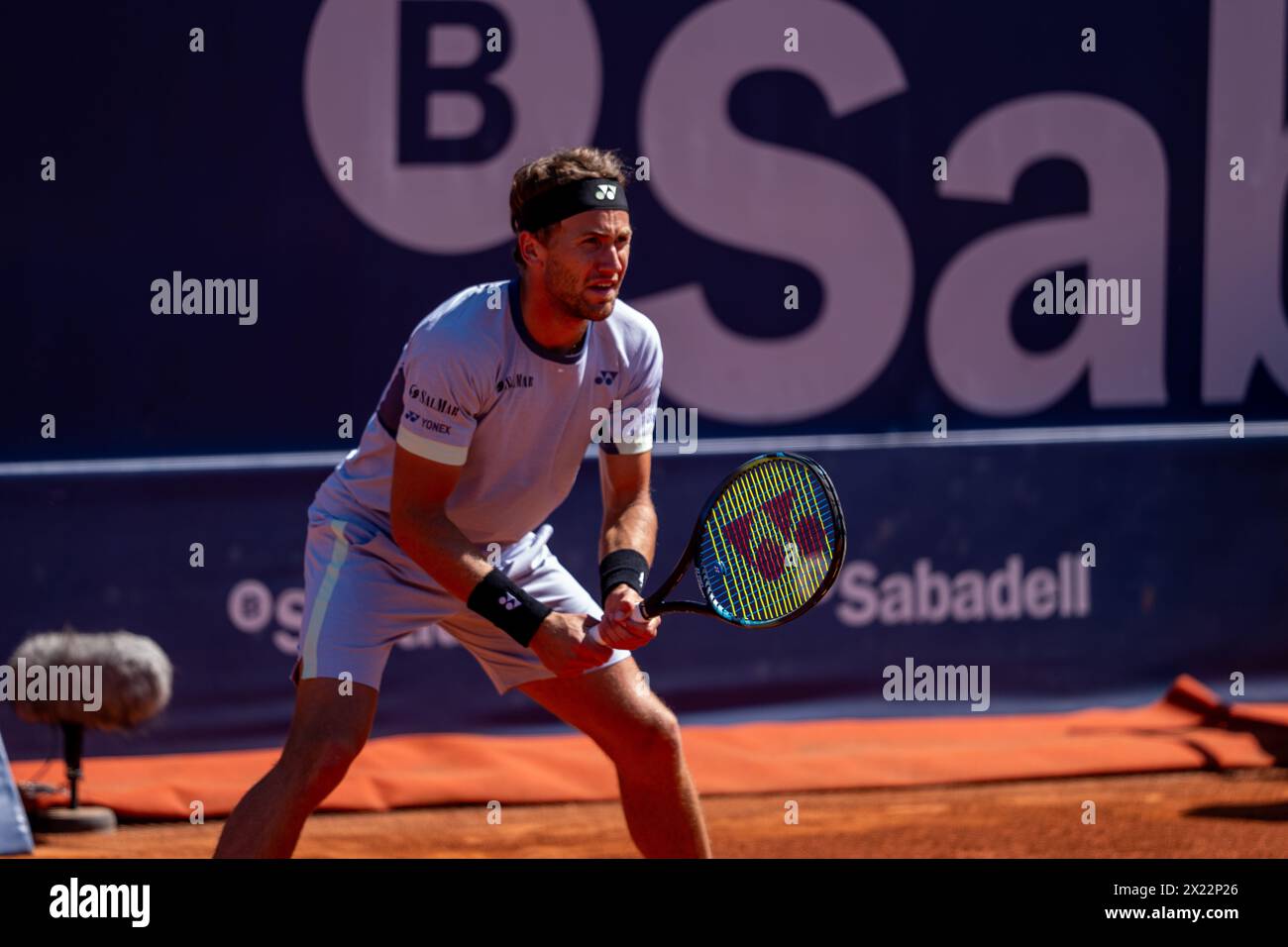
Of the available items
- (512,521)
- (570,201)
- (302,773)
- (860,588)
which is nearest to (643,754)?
(512,521)

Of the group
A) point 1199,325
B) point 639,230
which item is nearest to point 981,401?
point 1199,325

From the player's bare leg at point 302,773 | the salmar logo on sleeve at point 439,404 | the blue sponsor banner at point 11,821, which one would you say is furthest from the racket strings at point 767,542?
the blue sponsor banner at point 11,821

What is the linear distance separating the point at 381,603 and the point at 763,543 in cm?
80

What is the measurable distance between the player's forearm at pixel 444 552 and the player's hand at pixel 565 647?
0.17 meters

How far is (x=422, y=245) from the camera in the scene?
641 centimetres

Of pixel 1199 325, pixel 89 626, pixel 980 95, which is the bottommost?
pixel 89 626

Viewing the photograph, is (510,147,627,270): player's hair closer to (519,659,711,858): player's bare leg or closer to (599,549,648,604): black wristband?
(599,549,648,604): black wristband

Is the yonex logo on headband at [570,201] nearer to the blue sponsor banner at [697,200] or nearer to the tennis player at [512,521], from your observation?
the tennis player at [512,521]

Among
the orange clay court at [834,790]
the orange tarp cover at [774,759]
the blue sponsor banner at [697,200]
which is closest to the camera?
the orange clay court at [834,790]

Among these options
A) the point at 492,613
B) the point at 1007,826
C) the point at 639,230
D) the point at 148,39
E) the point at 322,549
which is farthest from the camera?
the point at 639,230

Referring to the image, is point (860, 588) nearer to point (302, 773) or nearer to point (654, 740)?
point (654, 740)

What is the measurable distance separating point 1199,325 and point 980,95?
1198mm

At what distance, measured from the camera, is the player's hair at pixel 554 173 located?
370 cm

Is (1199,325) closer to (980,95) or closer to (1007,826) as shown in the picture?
(980,95)
